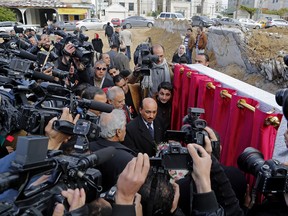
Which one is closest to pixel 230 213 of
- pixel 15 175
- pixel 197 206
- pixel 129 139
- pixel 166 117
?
pixel 197 206

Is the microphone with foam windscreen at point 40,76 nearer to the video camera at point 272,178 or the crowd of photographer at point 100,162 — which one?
the crowd of photographer at point 100,162

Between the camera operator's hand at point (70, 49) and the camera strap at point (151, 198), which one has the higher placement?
the camera operator's hand at point (70, 49)

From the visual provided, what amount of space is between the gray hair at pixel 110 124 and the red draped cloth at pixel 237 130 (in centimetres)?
107

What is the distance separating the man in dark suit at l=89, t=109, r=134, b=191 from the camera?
217cm

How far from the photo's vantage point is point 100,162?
1.48m

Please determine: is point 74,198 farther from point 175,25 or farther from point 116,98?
point 175,25

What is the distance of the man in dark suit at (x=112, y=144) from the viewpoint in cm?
217

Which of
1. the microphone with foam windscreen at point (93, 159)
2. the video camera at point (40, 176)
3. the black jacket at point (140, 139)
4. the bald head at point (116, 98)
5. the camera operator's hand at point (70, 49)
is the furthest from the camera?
the camera operator's hand at point (70, 49)

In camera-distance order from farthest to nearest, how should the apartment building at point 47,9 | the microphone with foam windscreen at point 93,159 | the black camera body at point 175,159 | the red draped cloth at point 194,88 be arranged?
the apartment building at point 47,9 < the red draped cloth at point 194,88 < the black camera body at point 175,159 < the microphone with foam windscreen at point 93,159

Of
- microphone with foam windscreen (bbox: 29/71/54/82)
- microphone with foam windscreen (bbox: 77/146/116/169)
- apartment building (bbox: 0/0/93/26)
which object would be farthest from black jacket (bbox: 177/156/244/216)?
apartment building (bbox: 0/0/93/26)

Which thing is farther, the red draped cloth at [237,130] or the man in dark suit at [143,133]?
the man in dark suit at [143,133]

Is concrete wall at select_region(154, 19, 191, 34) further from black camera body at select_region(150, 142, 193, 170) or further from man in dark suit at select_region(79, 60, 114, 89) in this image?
black camera body at select_region(150, 142, 193, 170)

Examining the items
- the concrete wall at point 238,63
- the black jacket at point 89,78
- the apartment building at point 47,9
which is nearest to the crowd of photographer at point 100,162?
the concrete wall at point 238,63

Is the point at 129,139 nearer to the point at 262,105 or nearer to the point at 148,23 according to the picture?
the point at 262,105
